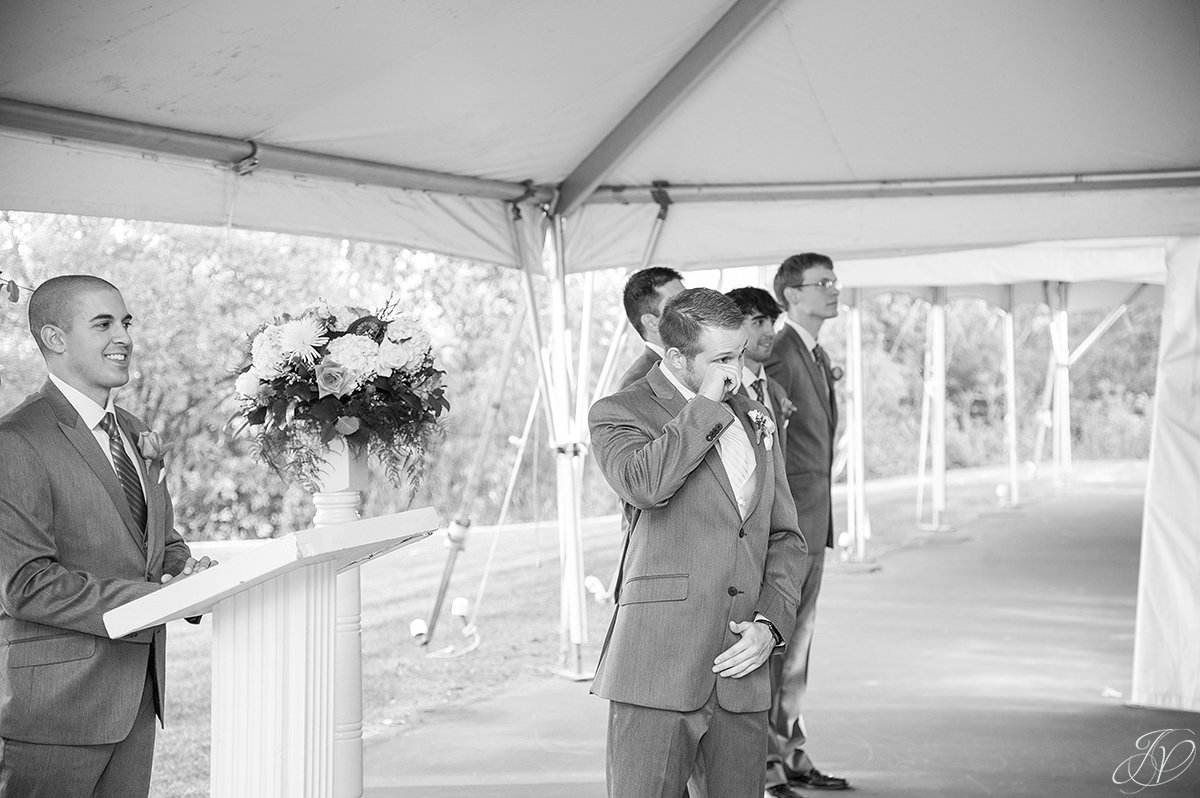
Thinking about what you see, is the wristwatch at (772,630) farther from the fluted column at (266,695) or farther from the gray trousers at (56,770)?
the gray trousers at (56,770)

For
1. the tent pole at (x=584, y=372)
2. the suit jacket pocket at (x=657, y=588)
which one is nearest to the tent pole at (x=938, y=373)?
the tent pole at (x=584, y=372)

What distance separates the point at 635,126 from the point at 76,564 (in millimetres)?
3738

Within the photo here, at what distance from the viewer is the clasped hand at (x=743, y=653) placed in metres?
3.17

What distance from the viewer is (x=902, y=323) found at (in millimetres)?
34469

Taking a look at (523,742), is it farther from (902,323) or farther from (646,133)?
(902,323)

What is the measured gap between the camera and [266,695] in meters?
2.50

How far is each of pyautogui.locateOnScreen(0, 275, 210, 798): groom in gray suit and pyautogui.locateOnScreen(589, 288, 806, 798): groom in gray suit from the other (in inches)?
44.6

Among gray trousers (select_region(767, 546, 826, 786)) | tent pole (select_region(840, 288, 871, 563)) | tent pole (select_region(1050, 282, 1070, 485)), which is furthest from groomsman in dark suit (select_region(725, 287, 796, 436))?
tent pole (select_region(1050, 282, 1070, 485))

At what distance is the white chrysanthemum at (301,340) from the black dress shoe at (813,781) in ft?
10.1

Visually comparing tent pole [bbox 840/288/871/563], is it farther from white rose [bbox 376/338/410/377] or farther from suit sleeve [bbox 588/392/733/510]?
suit sleeve [bbox 588/392/733/510]

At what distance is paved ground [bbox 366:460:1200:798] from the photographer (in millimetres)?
5895

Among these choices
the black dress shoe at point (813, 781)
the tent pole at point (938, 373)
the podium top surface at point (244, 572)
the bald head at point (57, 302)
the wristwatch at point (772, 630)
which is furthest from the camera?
the tent pole at point (938, 373)

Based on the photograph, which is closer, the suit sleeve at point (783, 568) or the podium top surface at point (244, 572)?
the podium top surface at point (244, 572)

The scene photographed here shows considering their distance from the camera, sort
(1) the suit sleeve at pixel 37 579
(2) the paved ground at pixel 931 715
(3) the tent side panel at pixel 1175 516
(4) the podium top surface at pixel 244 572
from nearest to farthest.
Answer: (4) the podium top surface at pixel 244 572, (1) the suit sleeve at pixel 37 579, (2) the paved ground at pixel 931 715, (3) the tent side panel at pixel 1175 516
